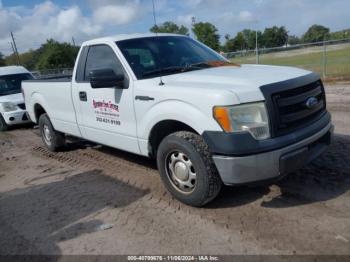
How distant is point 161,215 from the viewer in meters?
4.23

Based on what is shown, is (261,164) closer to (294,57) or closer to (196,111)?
(196,111)

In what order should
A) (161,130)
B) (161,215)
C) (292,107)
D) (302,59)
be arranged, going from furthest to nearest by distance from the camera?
(302,59), (161,130), (161,215), (292,107)

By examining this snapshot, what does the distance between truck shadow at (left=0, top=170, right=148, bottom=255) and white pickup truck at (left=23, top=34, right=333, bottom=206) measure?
607mm

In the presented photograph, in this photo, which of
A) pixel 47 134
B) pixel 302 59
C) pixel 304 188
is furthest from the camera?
pixel 302 59

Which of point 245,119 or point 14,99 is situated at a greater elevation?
point 245,119

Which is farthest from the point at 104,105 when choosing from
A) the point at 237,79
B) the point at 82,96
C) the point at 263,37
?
the point at 263,37

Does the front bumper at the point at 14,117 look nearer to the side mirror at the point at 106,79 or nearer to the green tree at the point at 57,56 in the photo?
the side mirror at the point at 106,79

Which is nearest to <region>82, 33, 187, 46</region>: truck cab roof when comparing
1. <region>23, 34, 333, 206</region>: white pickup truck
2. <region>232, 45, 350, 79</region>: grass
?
<region>23, 34, 333, 206</region>: white pickup truck

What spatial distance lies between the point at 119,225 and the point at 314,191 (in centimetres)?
222

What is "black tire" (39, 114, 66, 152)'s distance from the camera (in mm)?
7348

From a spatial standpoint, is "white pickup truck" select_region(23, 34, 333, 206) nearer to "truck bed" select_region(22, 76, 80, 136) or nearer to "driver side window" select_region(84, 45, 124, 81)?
"driver side window" select_region(84, 45, 124, 81)

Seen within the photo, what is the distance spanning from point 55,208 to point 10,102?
719cm

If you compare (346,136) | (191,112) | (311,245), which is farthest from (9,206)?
(346,136)

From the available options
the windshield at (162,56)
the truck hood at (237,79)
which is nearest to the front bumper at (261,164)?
the truck hood at (237,79)
